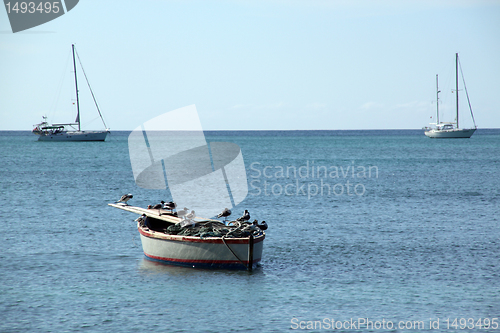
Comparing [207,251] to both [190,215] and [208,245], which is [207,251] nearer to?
[208,245]

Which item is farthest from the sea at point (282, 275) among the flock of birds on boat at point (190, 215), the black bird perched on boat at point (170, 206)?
the black bird perched on boat at point (170, 206)

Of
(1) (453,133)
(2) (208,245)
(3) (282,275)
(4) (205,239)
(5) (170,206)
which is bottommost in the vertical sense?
(3) (282,275)

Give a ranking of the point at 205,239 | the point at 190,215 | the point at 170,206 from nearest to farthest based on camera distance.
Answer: the point at 205,239
the point at 190,215
the point at 170,206

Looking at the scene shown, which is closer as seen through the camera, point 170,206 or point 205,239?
point 205,239

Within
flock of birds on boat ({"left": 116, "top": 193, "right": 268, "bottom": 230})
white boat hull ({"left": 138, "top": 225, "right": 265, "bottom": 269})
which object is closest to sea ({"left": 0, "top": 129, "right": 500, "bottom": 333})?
white boat hull ({"left": 138, "top": 225, "right": 265, "bottom": 269})

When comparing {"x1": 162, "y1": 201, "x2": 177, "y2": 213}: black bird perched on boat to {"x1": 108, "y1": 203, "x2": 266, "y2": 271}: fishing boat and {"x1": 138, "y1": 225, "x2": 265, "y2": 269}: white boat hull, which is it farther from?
{"x1": 138, "y1": 225, "x2": 265, "y2": 269}: white boat hull

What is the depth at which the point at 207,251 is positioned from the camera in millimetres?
21078

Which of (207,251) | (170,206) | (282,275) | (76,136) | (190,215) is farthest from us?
(76,136)

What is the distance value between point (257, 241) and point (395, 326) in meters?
7.01

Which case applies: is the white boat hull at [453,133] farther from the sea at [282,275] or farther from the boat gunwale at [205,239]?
the boat gunwale at [205,239]

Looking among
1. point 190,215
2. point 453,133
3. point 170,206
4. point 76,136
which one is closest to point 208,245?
point 190,215

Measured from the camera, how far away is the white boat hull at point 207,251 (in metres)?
20.8

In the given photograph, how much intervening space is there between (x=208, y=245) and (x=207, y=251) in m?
0.30

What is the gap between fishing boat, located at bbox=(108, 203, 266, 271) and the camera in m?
20.8
